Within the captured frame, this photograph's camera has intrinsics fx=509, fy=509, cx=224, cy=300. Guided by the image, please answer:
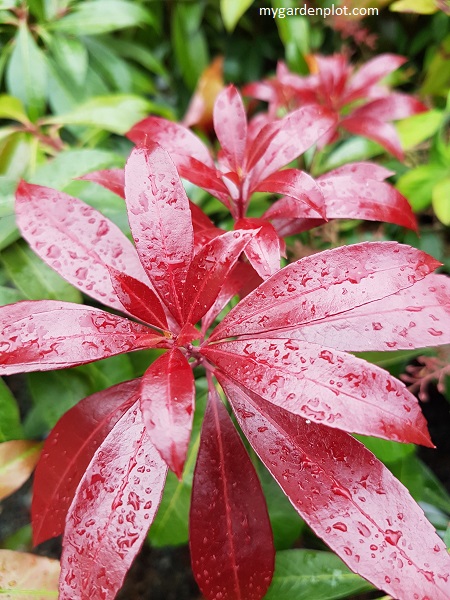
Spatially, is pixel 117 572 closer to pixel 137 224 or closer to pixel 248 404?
pixel 248 404

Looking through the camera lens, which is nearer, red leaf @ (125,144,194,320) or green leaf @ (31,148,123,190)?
red leaf @ (125,144,194,320)

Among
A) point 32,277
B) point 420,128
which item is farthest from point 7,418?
point 420,128

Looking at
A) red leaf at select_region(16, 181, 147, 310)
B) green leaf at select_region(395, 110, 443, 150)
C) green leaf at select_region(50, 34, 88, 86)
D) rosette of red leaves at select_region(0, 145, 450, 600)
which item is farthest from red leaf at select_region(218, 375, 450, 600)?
green leaf at select_region(50, 34, 88, 86)

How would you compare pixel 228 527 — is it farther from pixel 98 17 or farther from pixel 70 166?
pixel 98 17

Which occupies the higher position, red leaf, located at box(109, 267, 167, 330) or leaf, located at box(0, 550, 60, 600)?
red leaf, located at box(109, 267, 167, 330)

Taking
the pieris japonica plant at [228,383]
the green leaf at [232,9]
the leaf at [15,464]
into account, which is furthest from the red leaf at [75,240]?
the green leaf at [232,9]

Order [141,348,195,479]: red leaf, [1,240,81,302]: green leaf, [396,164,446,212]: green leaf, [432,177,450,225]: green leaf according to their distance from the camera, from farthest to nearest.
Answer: [396,164,446,212]: green leaf, [432,177,450,225]: green leaf, [1,240,81,302]: green leaf, [141,348,195,479]: red leaf

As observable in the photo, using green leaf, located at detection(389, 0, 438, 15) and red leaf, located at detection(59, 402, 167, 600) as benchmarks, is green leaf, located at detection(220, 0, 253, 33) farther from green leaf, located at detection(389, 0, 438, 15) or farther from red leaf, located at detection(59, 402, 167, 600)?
red leaf, located at detection(59, 402, 167, 600)

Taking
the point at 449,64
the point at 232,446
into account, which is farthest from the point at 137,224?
the point at 449,64
